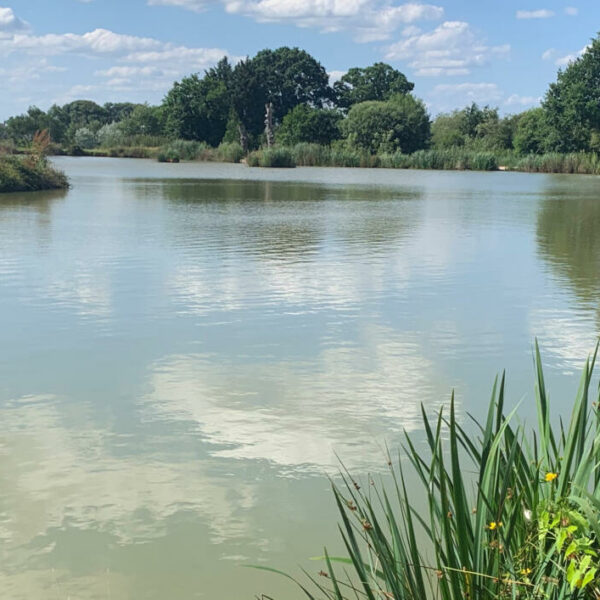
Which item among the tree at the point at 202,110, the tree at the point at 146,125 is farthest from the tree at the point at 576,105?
the tree at the point at 146,125

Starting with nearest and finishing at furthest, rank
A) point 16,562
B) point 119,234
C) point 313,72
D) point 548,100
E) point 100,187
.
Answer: point 16,562, point 119,234, point 100,187, point 548,100, point 313,72

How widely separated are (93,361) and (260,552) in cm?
271

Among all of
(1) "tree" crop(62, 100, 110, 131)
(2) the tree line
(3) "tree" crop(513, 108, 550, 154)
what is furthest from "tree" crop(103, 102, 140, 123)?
(3) "tree" crop(513, 108, 550, 154)

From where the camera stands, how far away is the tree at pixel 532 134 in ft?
165

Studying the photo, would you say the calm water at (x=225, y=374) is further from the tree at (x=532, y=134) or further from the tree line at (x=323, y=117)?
the tree at (x=532, y=134)

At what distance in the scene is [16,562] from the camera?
295cm

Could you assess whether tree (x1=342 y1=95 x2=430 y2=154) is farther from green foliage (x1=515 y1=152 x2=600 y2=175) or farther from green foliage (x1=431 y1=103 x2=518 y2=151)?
green foliage (x1=515 y1=152 x2=600 y2=175)

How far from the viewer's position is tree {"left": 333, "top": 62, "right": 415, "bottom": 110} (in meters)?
68.3

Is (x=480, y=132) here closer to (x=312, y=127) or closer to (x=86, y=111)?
(x=312, y=127)

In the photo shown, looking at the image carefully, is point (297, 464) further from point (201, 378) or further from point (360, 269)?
point (360, 269)

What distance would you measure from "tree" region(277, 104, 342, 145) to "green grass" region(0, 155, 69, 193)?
32.7 m

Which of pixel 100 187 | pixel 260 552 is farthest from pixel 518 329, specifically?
pixel 100 187

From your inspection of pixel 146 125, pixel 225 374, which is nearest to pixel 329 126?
pixel 146 125

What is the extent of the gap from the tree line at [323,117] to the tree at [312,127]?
0.20 feet
